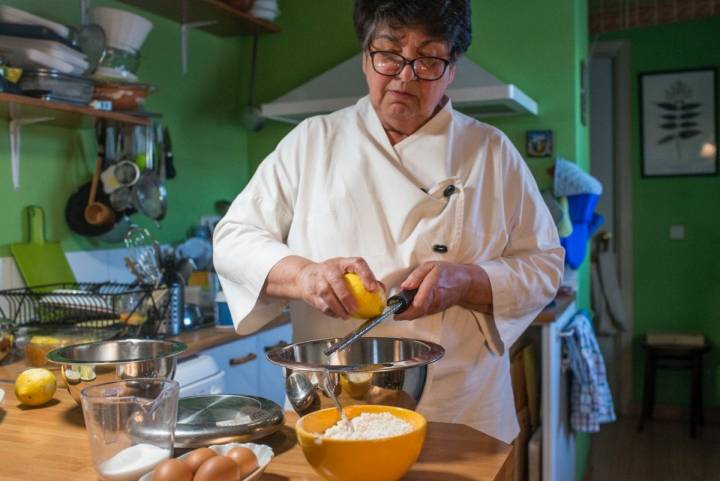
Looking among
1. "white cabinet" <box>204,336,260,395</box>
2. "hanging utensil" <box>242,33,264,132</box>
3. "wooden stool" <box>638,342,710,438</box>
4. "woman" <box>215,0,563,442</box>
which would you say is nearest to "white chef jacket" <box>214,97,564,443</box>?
"woman" <box>215,0,563,442</box>

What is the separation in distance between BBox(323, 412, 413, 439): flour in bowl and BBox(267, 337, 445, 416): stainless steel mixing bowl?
45 mm

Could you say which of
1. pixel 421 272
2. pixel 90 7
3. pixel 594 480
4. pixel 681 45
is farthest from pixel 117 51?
pixel 681 45

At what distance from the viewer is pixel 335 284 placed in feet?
3.68

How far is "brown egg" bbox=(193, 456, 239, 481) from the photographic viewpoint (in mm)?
805

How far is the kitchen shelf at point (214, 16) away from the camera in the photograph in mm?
2687

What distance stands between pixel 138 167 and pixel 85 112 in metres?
0.35

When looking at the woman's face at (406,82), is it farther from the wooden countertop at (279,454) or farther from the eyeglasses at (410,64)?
the wooden countertop at (279,454)

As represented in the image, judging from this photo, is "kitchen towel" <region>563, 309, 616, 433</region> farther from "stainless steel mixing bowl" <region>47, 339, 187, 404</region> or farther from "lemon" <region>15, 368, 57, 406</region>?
"lemon" <region>15, 368, 57, 406</region>

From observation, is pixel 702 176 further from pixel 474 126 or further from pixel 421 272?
pixel 421 272

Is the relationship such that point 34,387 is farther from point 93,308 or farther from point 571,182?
point 571,182

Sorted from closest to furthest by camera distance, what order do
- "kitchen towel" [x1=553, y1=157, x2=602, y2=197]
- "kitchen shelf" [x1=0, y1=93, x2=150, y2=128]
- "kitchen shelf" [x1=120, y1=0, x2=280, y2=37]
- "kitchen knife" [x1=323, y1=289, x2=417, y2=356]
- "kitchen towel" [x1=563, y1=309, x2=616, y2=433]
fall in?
1. "kitchen knife" [x1=323, y1=289, x2=417, y2=356]
2. "kitchen shelf" [x1=0, y1=93, x2=150, y2=128]
3. "kitchen towel" [x1=563, y1=309, x2=616, y2=433]
4. "kitchen shelf" [x1=120, y1=0, x2=280, y2=37]
5. "kitchen towel" [x1=553, y1=157, x2=602, y2=197]

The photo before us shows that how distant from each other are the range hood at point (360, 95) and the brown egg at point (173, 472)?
1.97m

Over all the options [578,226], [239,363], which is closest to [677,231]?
[578,226]

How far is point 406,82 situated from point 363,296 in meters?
0.43
